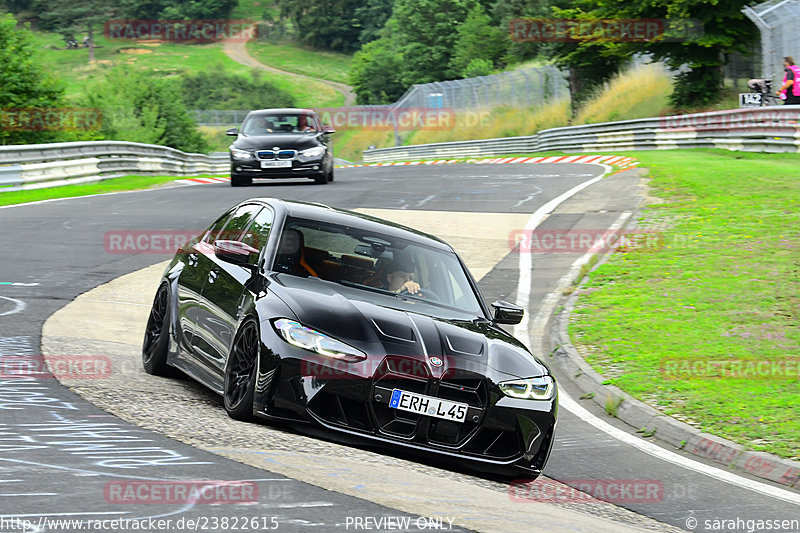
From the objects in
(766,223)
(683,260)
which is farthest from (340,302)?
(766,223)

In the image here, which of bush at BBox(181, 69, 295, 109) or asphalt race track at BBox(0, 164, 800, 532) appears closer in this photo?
asphalt race track at BBox(0, 164, 800, 532)

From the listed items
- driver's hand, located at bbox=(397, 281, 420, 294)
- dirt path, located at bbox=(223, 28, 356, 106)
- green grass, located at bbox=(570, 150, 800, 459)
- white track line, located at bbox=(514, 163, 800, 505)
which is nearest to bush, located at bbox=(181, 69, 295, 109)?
dirt path, located at bbox=(223, 28, 356, 106)

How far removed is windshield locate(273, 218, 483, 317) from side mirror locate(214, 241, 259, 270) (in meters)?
0.20

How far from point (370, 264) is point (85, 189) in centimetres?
2053

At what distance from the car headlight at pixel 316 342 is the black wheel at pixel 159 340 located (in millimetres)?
2206

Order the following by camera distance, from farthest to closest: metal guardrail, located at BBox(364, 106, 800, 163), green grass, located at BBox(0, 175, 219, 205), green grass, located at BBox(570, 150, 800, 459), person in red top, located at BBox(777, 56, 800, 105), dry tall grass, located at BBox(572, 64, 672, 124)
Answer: dry tall grass, located at BBox(572, 64, 672, 124) < person in red top, located at BBox(777, 56, 800, 105) < metal guardrail, located at BBox(364, 106, 800, 163) < green grass, located at BBox(0, 175, 219, 205) < green grass, located at BBox(570, 150, 800, 459)

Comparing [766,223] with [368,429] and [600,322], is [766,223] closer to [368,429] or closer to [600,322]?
[600,322]

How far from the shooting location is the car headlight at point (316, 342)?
20.5 ft

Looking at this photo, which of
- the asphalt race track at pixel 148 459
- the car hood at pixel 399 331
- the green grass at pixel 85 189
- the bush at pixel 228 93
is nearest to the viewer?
the asphalt race track at pixel 148 459

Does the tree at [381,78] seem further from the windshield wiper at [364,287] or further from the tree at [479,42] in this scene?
the windshield wiper at [364,287]

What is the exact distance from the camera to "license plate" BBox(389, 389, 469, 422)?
620 cm

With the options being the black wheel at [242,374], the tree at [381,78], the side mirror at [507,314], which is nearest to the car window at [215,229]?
the black wheel at [242,374]

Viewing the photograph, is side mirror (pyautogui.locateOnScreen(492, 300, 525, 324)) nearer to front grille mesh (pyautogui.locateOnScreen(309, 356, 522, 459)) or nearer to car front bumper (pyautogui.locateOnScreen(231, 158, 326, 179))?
front grille mesh (pyautogui.locateOnScreen(309, 356, 522, 459))

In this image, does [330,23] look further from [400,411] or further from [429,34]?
[400,411]
